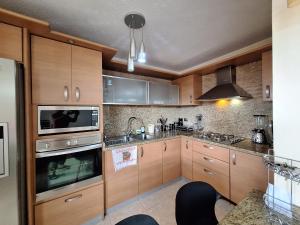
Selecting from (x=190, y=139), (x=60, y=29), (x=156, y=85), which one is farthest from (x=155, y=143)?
(x=60, y=29)

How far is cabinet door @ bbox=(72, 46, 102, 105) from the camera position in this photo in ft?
5.18

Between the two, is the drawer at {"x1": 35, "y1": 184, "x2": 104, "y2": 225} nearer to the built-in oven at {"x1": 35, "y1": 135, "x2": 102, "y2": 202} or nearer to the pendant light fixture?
the built-in oven at {"x1": 35, "y1": 135, "x2": 102, "y2": 202}

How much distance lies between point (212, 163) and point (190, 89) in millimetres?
1458

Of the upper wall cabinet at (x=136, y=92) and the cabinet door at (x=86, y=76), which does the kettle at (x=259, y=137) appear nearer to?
the upper wall cabinet at (x=136, y=92)

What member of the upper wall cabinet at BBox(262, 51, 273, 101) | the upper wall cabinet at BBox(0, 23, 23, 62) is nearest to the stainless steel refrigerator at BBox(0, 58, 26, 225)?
the upper wall cabinet at BBox(0, 23, 23, 62)

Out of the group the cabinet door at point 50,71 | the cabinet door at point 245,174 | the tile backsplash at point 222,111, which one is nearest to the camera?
the cabinet door at point 50,71

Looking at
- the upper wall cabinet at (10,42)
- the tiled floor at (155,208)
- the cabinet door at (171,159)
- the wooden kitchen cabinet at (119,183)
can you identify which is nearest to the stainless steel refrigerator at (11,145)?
the upper wall cabinet at (10,42)

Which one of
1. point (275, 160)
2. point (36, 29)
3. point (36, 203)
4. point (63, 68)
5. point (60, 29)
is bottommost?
point (36, 203)

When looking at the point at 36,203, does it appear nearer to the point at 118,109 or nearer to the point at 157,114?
the point at 118,109

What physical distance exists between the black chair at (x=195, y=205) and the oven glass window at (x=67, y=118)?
1.23m

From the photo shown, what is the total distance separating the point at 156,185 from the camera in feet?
7.67

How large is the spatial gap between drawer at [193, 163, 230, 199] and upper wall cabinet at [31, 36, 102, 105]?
75.7 inches

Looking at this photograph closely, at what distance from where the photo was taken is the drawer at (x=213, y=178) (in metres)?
2.02

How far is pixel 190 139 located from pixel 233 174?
817 millimetres
